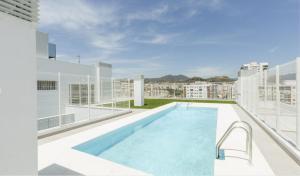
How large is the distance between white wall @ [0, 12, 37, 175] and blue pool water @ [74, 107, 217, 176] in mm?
2703

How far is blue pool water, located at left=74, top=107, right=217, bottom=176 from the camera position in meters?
3.90

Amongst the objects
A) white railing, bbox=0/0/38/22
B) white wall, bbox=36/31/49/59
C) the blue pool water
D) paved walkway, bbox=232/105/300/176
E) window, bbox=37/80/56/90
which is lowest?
the blue pool water

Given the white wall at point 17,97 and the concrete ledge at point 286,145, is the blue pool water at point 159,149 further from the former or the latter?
the white wall at point 17,97

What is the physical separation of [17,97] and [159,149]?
4181 mm

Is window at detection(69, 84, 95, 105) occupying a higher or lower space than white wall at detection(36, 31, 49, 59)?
lower

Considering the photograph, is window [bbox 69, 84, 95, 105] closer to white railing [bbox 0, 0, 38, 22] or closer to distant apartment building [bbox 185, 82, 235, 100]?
white railing [bbox 0, 0, 38, 22]

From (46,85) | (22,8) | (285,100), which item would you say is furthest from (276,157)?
(46,85)

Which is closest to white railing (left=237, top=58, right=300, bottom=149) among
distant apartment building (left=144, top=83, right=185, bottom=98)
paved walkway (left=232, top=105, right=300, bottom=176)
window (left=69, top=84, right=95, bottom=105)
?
paved walkway (left=232, top=105, right=300, bottom=176)

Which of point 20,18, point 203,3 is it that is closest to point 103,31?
point 203,3

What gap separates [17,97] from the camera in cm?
157

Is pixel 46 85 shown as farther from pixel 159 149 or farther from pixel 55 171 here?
pixel 55 171

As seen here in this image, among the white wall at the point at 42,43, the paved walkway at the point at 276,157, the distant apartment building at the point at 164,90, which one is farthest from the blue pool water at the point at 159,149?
the distant apartment building at the point at 164,90

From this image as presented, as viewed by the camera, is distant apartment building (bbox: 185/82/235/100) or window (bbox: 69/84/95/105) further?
distant apartment building (bbox: 185/82/235/100)

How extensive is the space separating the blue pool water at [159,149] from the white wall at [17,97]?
2.70 m
